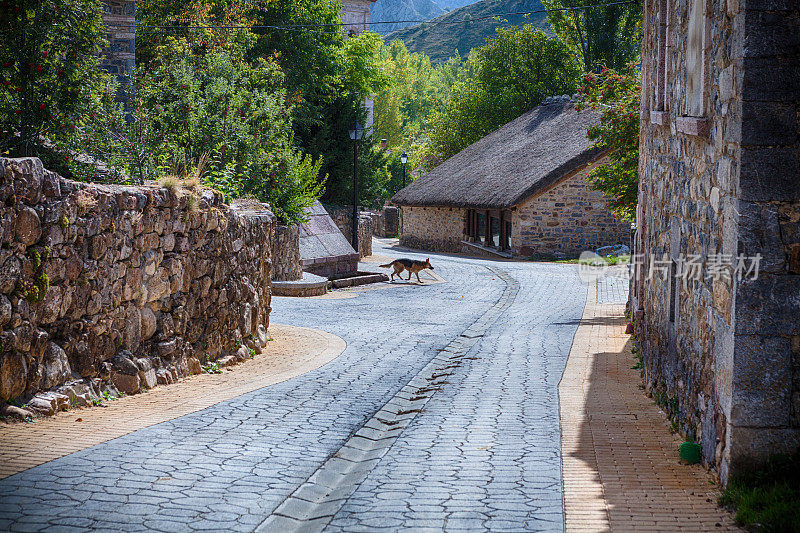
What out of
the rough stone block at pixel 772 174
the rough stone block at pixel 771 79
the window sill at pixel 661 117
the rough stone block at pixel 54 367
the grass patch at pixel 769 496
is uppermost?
the window sill at pixel 661 117

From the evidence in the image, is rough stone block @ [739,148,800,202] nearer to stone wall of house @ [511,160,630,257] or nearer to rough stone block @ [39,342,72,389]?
rough stone block @ [39,342,72,389]

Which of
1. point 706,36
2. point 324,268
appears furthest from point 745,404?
point 324,268

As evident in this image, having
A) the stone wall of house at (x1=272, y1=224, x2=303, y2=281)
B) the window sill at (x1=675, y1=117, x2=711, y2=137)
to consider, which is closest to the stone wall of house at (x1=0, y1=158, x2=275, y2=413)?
the window sill at (x1=675, y1=117, x2=711, y2=137)

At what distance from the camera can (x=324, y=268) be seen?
2267 cm

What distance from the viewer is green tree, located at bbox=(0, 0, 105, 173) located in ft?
39.9

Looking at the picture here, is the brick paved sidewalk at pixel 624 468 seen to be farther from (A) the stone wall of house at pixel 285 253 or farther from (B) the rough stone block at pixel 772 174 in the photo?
(A) the stone wall of house at pixel 285 253

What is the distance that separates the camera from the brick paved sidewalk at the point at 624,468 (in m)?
4.61

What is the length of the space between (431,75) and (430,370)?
101 m

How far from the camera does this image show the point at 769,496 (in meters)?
4.43

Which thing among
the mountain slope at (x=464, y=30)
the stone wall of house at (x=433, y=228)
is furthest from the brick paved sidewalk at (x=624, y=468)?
the mountain slope at (x=464, y=30)

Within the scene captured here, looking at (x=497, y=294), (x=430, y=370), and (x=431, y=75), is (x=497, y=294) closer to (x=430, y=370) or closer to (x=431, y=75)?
(x=430, y=370)

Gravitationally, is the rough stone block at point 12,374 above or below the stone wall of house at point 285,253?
below

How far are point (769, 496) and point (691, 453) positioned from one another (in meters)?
1.24

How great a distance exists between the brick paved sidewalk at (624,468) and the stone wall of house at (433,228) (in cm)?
2721
